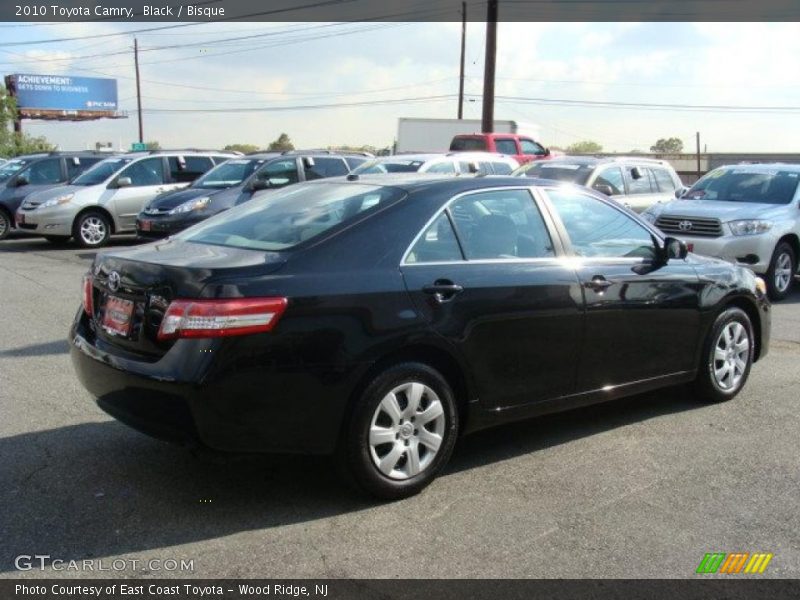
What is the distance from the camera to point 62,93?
72000mm

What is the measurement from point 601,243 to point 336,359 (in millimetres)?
2151

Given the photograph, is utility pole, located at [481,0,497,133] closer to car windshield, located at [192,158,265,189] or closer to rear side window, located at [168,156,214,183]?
rear side window, located at [168,156,214,183]

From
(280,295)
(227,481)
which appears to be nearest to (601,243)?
(280,295)

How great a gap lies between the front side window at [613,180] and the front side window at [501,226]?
924 cm

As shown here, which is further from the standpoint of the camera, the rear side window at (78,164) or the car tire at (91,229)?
the rear side window at (78,164)

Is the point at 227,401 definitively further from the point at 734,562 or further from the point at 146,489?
the point at 734,562

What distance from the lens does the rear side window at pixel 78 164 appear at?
18.6 meters

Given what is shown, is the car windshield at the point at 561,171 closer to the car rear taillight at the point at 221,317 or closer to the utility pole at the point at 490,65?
the car rear taillight at the point at 221,317

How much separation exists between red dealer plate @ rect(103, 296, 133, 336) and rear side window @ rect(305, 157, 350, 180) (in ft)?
36.4

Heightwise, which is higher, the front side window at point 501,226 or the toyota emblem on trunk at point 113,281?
the front side window at point 501,226

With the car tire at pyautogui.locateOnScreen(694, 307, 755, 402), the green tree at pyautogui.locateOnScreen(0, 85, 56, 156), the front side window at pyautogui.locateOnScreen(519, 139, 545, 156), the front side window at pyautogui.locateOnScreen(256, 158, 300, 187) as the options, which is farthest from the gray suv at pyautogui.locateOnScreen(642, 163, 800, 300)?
the green tree at pyautogui.locateOnScreen(0, 85, 56, 156)

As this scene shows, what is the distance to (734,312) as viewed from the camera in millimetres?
5969

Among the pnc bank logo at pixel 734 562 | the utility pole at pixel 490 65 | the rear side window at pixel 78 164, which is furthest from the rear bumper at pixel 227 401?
the utility pole at pixel 490 65
